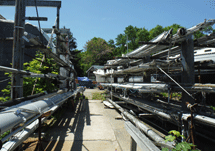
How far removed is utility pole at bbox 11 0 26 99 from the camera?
4.40 metres

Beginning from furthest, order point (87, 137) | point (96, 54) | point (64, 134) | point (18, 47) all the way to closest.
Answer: point (96, 54) < point (64, 134) < point (87, 137) < point (18, 47)

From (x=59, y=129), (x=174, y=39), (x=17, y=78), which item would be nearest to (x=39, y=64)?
(x=17, y=78)

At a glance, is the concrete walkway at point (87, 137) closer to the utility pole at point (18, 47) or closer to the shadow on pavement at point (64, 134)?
the shadow on pavement at point (64, 134)

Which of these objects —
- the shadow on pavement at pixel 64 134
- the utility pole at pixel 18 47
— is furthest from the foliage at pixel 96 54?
the utility pole at pixel 18 47

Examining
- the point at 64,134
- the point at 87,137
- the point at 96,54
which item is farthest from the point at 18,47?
the point at 96,54

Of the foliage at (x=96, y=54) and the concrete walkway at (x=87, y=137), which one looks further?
the foliage at (x=96, y=54)

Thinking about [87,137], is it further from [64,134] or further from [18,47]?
[18,47]

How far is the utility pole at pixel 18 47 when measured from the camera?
4.40 metres

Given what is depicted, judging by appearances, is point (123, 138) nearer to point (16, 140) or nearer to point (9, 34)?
point (16, 140)

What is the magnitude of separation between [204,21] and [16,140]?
17.4 feet

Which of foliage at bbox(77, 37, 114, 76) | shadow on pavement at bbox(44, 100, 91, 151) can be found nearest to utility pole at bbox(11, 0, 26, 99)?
shadow on pavement at bbox(44, 100, 91, 151)

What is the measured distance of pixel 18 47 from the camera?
4.46 m

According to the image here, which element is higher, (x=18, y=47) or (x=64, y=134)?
(x=18, y=47)

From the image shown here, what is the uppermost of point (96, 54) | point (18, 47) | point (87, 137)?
point (96, 54)
